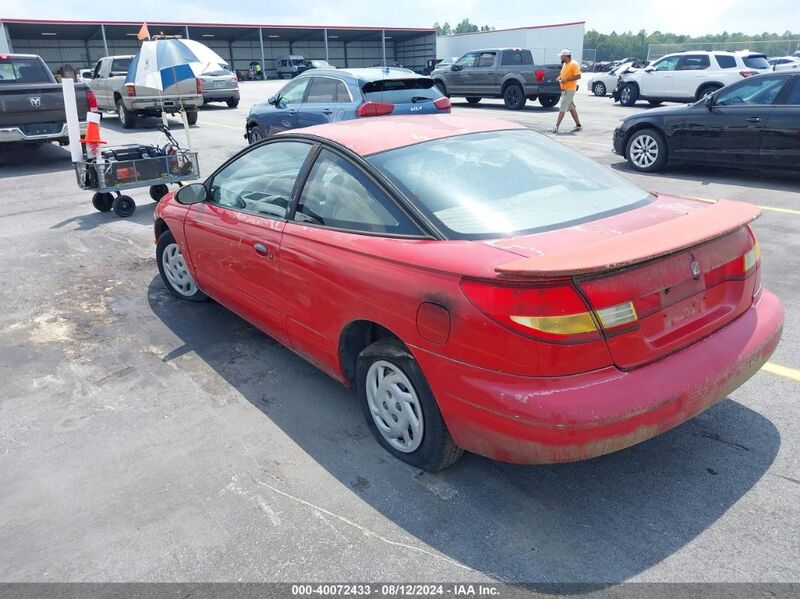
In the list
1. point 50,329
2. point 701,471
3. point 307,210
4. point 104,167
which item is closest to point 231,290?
point 307,210

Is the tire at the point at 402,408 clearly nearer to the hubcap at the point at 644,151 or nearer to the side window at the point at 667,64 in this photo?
the hubcap at the point at 644,151

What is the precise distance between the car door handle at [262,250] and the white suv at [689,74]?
18.3 m

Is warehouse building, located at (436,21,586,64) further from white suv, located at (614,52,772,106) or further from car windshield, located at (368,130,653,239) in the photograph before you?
car windshield, located at (368,130,653,239)

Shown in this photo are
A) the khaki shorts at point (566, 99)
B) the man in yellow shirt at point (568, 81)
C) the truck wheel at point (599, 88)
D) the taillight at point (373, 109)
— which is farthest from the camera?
the truck wheel at point (599, 88)

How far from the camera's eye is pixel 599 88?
26984 millimetres

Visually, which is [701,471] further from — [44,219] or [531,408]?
[44,219]

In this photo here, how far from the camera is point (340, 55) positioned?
60500mm

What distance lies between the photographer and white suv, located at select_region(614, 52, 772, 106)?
59.7 feet

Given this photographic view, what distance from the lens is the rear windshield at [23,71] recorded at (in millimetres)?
11656

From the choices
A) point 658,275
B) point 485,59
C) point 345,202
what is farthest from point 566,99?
point 658,275

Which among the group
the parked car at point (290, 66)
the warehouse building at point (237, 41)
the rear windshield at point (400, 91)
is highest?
the warehouse building at point (237, 41)

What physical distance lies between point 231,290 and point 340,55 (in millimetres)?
61249

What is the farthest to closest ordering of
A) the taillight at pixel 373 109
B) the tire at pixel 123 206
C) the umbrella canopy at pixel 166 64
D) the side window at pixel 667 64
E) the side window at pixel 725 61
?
the side window at pixel 667 64
the side window at pixel 725 61
the taillight at pixel 373 109
the umbrella canopy at pixel 166 64
the tire at pixel 123 206

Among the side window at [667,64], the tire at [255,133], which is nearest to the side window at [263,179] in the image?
the tire at [255,133]
